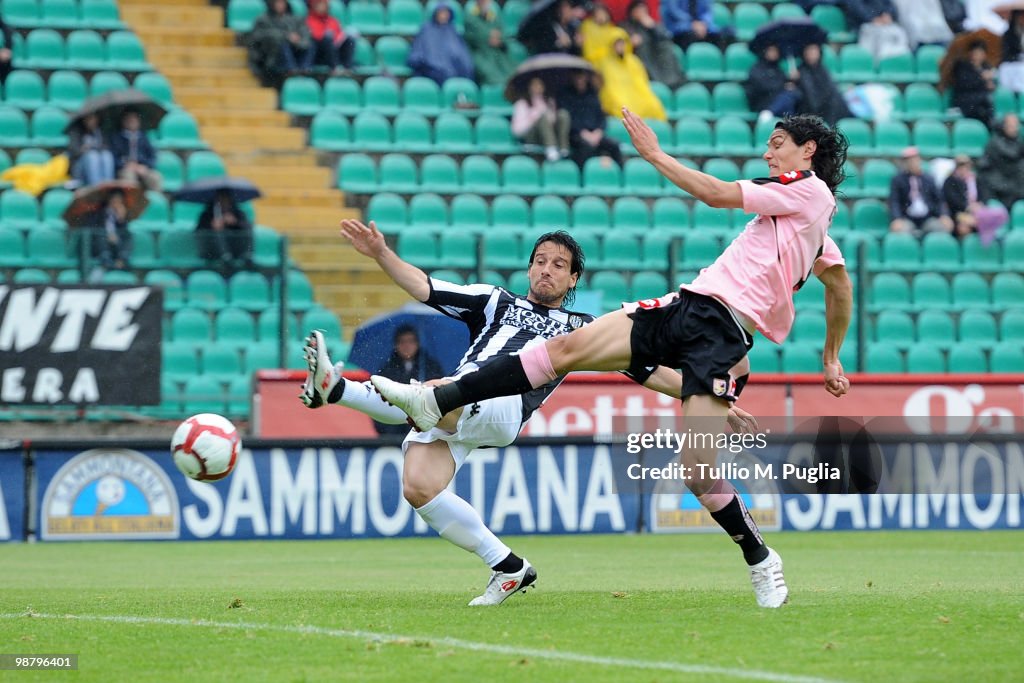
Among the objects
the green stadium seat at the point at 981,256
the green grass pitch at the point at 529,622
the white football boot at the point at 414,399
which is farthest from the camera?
the green stadium seat at the point at 981,256

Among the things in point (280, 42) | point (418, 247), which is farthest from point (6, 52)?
point (418, 247)

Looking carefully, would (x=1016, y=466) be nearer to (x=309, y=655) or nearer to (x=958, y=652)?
(x=958, y=652)

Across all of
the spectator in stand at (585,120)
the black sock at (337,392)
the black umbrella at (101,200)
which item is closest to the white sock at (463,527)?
the black sock at (337,392)

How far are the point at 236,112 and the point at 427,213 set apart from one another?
A: 3910mm

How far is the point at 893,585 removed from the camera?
9.03m

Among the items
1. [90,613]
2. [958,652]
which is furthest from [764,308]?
[90,613]

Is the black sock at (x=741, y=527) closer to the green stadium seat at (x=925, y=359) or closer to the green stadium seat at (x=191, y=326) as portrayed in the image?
the green stadium seat at (x=191, y=326)

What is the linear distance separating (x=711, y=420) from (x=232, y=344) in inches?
416

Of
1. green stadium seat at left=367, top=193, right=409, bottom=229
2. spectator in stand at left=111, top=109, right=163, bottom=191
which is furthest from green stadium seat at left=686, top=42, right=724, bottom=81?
spectator in stand at left=111, top=109, right=163, bottom=191

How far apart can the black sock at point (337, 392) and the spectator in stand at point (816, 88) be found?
52.5 ft

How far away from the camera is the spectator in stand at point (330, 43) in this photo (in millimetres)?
21922

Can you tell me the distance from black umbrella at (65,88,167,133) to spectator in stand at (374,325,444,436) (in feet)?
20.5

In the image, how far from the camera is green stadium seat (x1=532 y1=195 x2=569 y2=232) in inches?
796

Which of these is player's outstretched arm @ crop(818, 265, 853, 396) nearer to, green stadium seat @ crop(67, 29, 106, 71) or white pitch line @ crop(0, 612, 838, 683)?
white pitch line @ crop(0, 612, 838, 683)
